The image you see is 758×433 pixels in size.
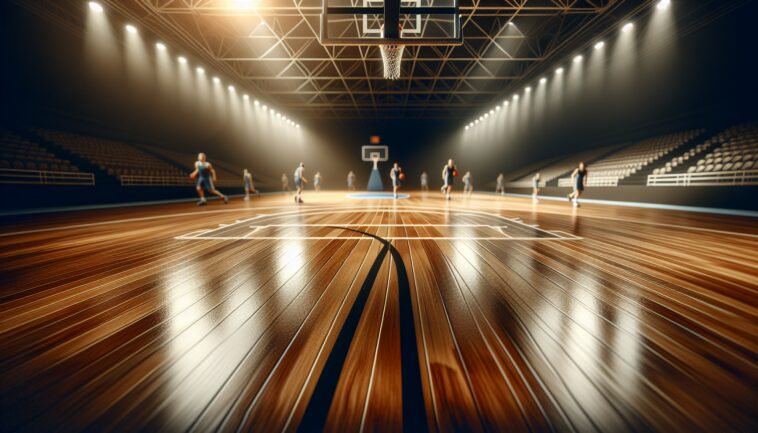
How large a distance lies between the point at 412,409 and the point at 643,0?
13428 mm

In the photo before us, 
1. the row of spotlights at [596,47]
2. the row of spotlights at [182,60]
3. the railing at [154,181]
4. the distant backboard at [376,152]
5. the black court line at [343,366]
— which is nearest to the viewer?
the black court line at [343,366]

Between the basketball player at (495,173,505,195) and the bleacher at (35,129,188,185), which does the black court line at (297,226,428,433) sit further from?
the basketball player at (495,173,505,195)

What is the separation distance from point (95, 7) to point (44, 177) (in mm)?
6161

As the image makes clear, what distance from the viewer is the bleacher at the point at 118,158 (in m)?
8.12

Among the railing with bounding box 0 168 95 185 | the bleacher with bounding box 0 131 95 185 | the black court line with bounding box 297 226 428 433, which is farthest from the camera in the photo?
the bleacher with bounding box 0 131 95 185

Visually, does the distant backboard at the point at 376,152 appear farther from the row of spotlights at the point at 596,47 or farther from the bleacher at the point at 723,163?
the bleacher at the point at 723,163

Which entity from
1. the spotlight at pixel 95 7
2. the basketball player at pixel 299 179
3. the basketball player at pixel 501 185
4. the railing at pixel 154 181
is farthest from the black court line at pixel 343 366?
the basketball player at pixel 501 185

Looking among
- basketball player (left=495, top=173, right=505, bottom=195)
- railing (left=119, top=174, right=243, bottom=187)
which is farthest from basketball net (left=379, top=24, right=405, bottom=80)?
basketball player (left=495, top=173, right=505, bottom=195)

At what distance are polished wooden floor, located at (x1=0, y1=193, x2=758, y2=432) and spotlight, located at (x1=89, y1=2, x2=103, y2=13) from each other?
1077 centimetres

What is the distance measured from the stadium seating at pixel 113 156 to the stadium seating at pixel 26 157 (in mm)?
572

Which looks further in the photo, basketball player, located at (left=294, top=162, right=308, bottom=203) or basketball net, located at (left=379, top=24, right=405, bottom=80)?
basketball net, located at (left=379, top=24, right=405, bottom=80)

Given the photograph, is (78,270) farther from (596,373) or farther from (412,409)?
(596,373)

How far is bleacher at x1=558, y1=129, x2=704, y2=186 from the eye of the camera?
8.95m

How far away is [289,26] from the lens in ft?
38.9
